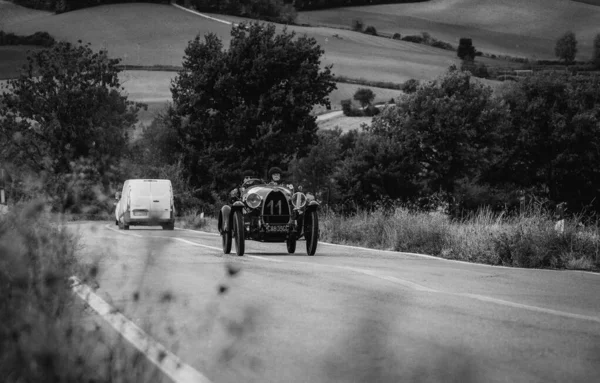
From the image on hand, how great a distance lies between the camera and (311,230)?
20047 millimetres

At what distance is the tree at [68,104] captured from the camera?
254 ft

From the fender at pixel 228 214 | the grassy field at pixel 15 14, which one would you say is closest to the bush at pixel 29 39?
the grassy field at pixel 15 14

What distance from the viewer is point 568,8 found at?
533 feet

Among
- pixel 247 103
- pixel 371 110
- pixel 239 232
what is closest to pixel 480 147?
pixel 371 110

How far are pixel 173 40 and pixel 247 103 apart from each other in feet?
213

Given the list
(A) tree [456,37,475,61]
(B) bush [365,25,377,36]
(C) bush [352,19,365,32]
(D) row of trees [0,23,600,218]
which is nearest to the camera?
(D) row of trees [0,23,600,218]

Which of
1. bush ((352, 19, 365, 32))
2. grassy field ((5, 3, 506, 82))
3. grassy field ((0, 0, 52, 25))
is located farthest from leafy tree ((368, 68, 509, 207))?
bush ((352, 19, 365, 32))

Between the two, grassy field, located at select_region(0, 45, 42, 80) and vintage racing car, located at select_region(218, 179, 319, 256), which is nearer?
vintage racing car, located at select_region(218, 179, 319, 256)

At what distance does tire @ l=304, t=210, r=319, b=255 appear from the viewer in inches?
787

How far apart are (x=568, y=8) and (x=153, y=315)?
16016 cm

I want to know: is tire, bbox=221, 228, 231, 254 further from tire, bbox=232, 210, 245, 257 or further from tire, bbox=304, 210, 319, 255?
tire, bbox=304, 210, 319, 255

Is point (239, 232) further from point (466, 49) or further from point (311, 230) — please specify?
point (466, 49)

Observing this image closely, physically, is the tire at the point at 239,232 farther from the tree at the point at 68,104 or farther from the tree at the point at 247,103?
the tree at the point at 68,104

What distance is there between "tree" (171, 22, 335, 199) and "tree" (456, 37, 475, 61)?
7194cm
